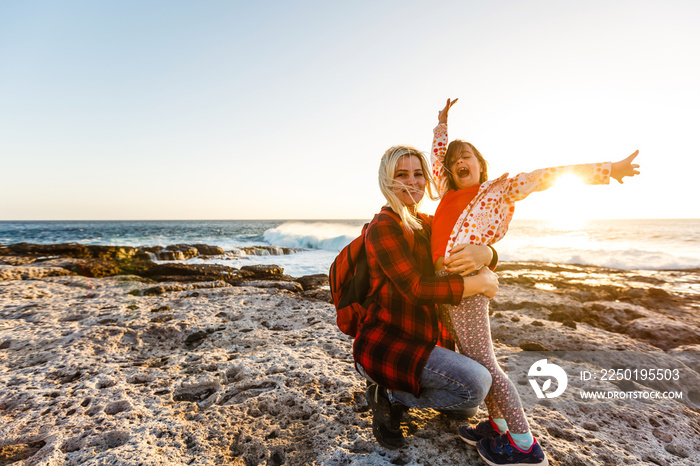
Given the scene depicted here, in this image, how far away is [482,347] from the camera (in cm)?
194

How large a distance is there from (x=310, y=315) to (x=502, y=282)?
606cm

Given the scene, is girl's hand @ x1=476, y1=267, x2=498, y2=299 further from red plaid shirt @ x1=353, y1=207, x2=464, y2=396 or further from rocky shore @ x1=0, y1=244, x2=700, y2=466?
rocky shore @ x1=0, y1=244, x2=700, y2=466

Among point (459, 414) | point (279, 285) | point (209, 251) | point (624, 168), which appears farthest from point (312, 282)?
point (209, 251)

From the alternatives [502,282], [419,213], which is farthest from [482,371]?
[502,282]

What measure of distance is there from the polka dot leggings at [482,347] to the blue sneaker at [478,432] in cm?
8

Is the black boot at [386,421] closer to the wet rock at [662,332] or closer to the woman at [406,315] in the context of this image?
the woman at [406,315]

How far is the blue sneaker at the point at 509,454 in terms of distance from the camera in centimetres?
174

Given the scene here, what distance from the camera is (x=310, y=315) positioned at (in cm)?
464

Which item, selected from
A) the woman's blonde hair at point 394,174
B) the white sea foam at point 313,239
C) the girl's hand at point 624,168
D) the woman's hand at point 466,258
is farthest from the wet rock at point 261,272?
the white sea foam at point 313,239

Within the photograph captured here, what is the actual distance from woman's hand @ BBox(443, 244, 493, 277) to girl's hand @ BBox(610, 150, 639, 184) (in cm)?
87

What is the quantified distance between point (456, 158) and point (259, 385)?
239 centimetres

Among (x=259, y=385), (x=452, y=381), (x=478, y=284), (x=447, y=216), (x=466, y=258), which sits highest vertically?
(x=447, y=216)

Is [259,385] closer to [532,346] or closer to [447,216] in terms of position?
[447,216]

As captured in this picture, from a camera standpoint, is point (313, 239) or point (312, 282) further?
point (313, 239)
